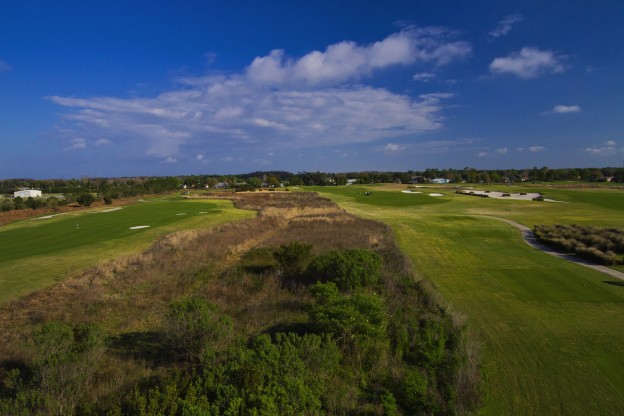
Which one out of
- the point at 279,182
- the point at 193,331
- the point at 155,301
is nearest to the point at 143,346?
the point at 193,331

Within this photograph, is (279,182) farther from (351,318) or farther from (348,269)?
(351,318)

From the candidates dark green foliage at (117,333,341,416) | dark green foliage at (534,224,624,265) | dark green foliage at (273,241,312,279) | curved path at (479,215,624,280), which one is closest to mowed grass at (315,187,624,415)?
curved path at (479,215,624,280)

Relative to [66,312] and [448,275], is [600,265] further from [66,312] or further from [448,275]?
[66,312]

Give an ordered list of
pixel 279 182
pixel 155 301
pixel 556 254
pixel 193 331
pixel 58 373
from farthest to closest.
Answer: pixel 279 182
pixel 556 254
pixel 155 301
pixel 193 331
pixel 58 373

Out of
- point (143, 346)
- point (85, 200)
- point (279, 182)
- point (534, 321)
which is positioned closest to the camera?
point (143, 346)

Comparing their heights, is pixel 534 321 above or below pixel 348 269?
below

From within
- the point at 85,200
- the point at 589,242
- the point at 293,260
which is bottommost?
the point at 589,242

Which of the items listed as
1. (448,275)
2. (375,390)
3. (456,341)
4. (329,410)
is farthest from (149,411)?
(448,275)

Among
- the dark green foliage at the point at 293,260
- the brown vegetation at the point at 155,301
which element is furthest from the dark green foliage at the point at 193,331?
the dark green foliage at the point at 293,260
